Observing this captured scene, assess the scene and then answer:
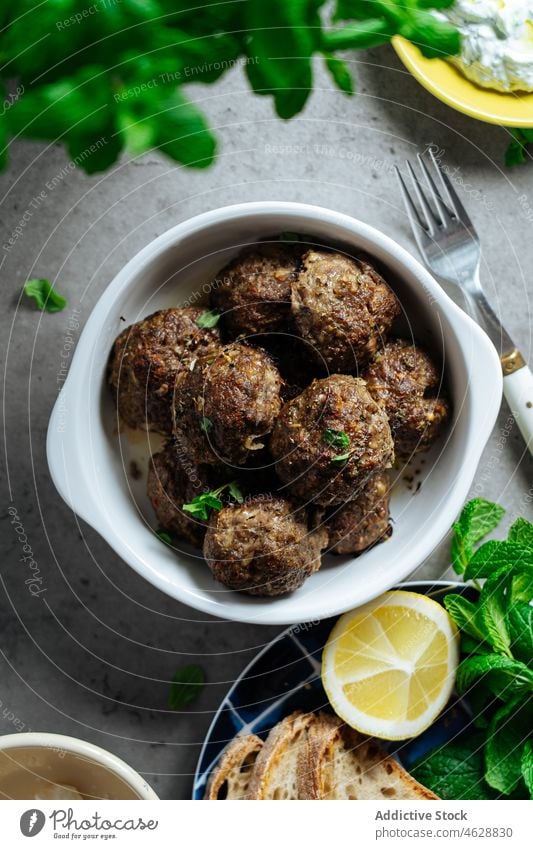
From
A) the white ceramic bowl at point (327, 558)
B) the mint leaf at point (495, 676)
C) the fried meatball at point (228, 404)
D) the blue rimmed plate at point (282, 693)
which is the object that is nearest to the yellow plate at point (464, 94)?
the white ceramic bowl at point (327, 558)

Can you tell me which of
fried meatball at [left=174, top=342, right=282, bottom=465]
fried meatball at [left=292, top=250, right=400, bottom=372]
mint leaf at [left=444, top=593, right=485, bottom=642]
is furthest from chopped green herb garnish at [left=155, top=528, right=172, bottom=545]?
mint leaf at [left=444, top=593, right=485, bottom=642]

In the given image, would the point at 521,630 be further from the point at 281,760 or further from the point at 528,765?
the point at 281,760

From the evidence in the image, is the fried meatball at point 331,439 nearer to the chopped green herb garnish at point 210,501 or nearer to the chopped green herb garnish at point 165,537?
the chopped green herb garnish at point 210,501

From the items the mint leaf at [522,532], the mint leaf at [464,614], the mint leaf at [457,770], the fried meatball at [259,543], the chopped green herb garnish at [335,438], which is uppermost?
the chopped green herb garnish at [335,438]

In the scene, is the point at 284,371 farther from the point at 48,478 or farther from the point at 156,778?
the point at 156,778
